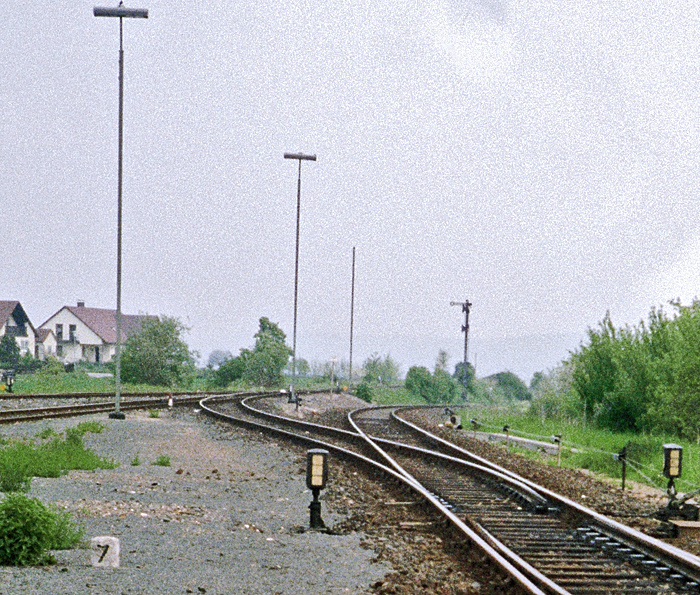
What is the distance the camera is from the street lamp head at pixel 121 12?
22.6m

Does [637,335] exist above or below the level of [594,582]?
above

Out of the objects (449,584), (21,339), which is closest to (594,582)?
(449,584)

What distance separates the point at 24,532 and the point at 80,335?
293 feet

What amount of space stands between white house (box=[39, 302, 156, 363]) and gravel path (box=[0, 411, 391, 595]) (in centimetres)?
7755

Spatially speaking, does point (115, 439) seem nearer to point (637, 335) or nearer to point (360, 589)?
point (360, 589)

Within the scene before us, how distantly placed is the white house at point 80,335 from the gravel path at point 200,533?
77554 millimetres

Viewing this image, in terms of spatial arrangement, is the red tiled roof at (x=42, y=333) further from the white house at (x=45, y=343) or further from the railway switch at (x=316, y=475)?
the railway switch at (x=316, y=475)

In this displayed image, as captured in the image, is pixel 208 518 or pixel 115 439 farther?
pixel 115 439

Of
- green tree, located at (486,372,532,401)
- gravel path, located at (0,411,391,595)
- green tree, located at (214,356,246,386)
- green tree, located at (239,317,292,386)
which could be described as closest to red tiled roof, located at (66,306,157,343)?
green tree, located at (214,356,246,386)

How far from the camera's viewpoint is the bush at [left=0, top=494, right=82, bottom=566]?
7.47 metres

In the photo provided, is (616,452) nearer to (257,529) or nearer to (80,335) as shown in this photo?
(257,529)

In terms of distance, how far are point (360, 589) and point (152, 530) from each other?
3.19m

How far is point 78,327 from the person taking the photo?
306ft

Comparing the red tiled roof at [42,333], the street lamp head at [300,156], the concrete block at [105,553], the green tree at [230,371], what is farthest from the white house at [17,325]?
the concrete block at [105,553]
